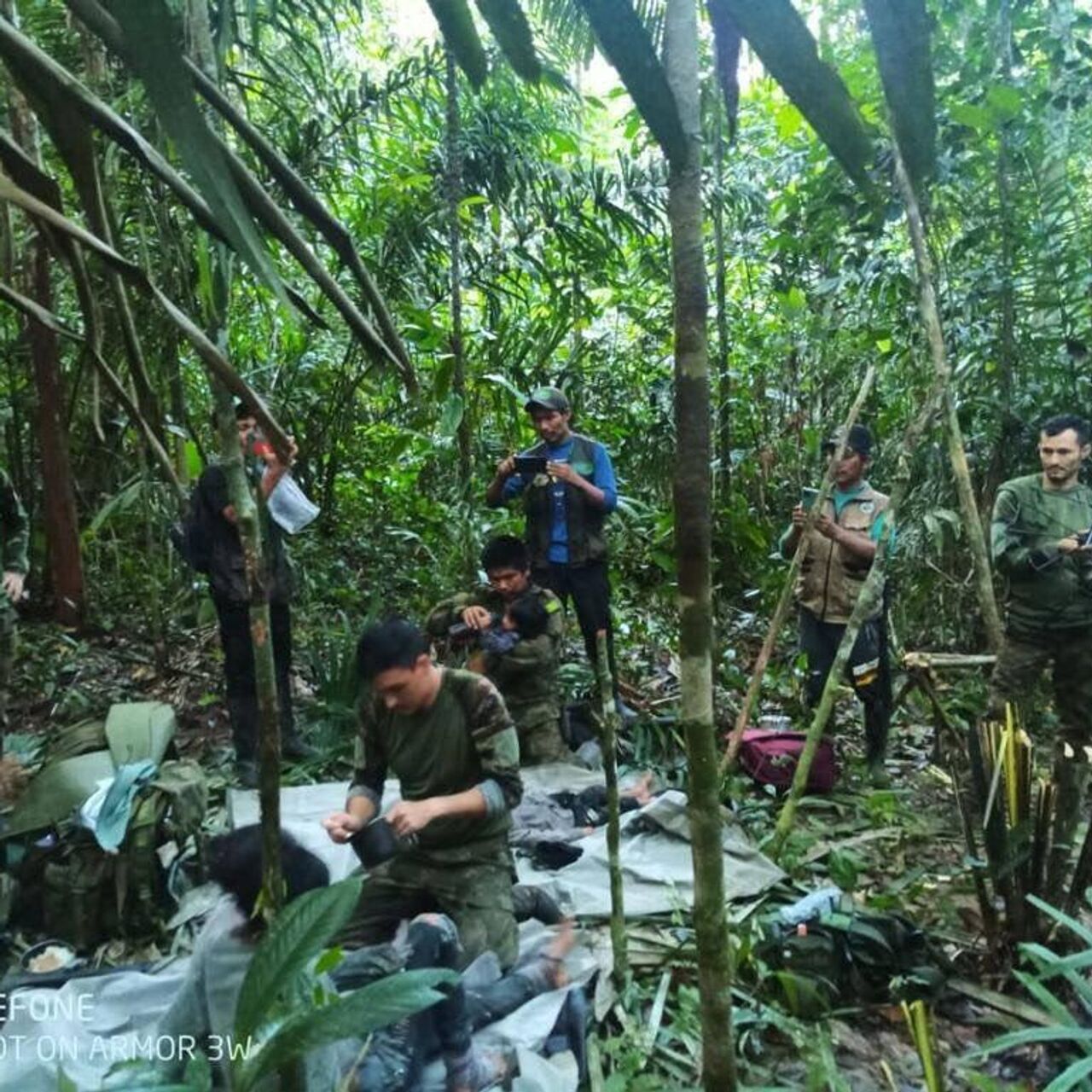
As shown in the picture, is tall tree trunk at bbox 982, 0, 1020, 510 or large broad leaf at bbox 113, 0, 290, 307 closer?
large broad leaf at bbox 113, 0, 290, 307

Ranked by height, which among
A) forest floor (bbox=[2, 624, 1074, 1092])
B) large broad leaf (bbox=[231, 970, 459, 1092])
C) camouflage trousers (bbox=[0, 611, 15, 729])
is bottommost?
forest floor (bbox=[2, 624, 1074, 1092])

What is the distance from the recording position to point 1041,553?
3500mm

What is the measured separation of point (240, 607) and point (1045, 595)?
313 cm

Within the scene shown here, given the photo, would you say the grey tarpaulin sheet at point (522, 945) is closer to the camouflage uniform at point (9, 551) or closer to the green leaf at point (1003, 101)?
the camouflage uniform at point (9, 551)

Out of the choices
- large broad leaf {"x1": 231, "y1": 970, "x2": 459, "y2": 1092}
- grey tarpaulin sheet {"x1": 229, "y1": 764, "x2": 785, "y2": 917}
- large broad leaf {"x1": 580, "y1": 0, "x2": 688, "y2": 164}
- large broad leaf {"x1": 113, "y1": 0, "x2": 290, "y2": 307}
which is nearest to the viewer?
large broad leaf {"x1": 113, "y1": 0, "x2": 290, "y2": 307}

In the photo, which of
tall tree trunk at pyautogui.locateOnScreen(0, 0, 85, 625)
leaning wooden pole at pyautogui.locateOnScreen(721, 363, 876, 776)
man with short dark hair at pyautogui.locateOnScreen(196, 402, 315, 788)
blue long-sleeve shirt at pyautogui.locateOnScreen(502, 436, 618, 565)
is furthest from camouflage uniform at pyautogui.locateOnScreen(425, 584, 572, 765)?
tall tree trunk at pyautogui.locateOnScreen(0, 0, 85, 625)

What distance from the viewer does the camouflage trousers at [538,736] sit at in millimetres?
4105

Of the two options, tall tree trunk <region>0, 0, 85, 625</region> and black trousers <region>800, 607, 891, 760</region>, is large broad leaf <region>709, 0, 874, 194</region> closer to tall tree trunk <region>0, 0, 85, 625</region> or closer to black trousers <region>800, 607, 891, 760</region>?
black trousers <region>800, 607, 891, 760</region>

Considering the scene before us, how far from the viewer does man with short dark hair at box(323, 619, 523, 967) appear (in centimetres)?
247

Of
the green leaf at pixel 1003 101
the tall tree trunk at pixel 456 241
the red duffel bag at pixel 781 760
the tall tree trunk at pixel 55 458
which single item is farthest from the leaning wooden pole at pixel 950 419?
the tall tree trunk at pixel 55 458

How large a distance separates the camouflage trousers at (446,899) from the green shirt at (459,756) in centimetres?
5

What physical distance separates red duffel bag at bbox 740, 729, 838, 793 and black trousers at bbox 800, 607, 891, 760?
0.25 m

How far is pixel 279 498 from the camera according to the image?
12.4 ft

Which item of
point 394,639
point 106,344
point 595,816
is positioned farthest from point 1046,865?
point 106,344
